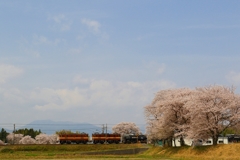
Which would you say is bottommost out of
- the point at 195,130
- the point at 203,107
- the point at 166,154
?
the point at 166,154

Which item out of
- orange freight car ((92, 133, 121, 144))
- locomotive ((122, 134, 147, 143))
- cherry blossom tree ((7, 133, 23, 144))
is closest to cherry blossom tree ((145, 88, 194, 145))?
orange freight car ((92, 133, 121, 144))

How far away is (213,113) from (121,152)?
25.1m

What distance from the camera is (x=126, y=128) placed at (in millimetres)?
144000

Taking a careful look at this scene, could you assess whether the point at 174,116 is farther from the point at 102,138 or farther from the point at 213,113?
Answer: the point at 102,138

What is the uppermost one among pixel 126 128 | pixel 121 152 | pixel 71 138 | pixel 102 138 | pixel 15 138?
pixel 126 128

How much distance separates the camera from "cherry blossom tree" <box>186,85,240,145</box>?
50.8m

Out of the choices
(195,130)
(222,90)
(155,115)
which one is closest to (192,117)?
(195,130)

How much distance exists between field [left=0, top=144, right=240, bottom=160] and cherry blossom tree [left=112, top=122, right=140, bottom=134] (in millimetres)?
59781

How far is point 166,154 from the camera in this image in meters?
59.3

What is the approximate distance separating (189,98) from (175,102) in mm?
3795

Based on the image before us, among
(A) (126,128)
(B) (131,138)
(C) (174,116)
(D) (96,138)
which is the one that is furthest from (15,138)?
(C) (174,116)

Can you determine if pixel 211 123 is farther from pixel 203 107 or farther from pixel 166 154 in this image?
pixel 166 154

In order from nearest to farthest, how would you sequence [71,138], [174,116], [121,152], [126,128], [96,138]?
[174,116] → [121,152] → [71,138] → [96,138] → [126,128]

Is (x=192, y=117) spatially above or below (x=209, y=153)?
above
